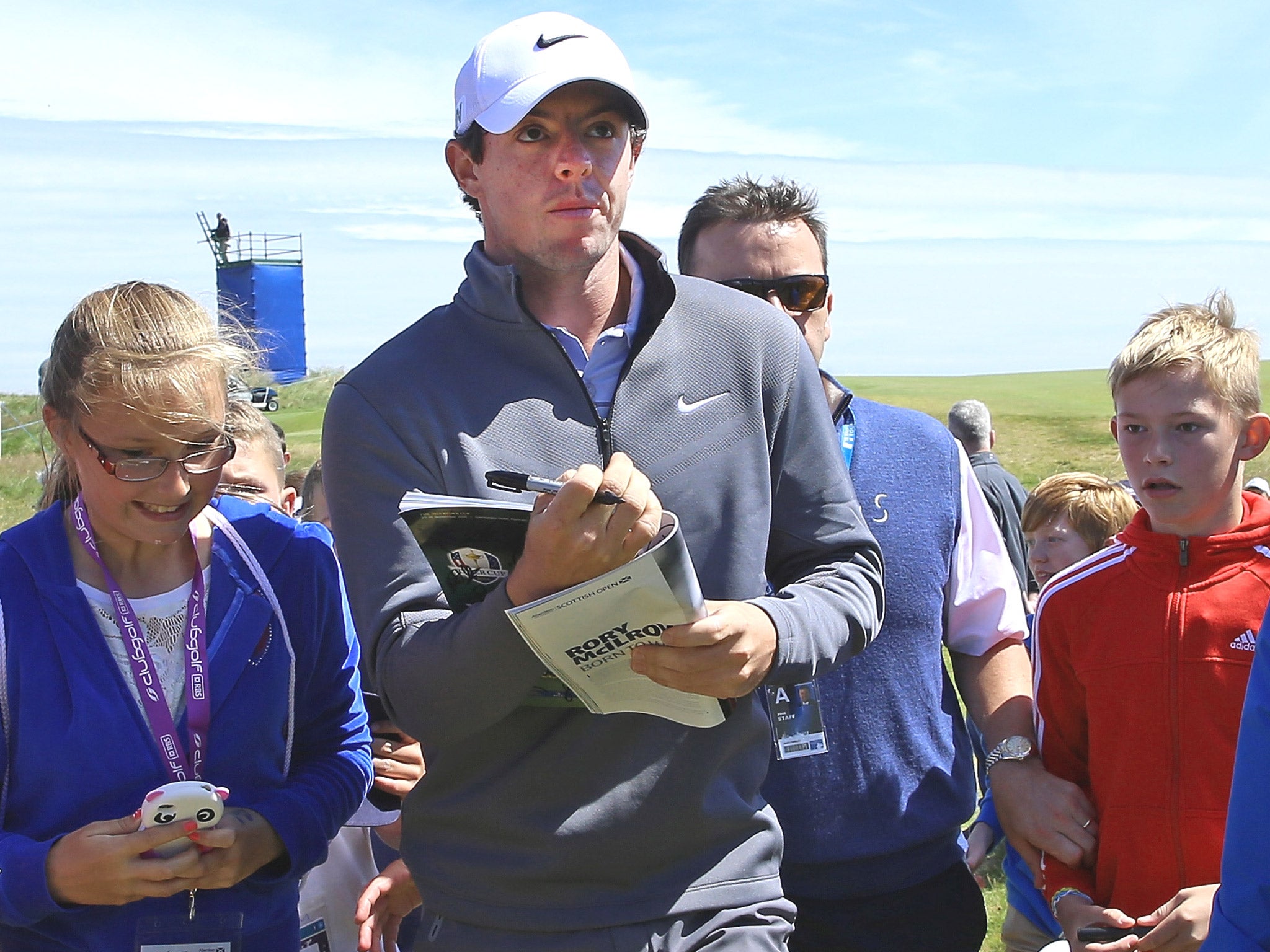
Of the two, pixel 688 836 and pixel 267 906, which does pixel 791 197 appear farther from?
pixel 267 906

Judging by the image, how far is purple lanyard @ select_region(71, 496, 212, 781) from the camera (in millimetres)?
2654

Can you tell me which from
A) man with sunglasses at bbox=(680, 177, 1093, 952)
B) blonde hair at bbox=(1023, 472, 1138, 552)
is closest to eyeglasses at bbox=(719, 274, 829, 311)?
man with sunglasses at bbox=(680, 177, 1093, 952)

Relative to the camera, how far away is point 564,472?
7.07 ft

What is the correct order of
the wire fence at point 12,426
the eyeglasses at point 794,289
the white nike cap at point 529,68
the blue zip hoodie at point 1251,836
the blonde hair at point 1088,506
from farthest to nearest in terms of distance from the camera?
the wire fence at point 12,426 → the blonde hair at point 1088,506 → the eyeglasses at point 794,289 → the white nike cap at point 529,68 → the blue zip hoodie at point 1251,836

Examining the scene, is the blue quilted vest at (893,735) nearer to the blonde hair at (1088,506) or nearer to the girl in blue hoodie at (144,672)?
the girl in blue hoodie at (144,672)

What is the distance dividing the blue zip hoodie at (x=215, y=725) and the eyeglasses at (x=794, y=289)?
1359 mm

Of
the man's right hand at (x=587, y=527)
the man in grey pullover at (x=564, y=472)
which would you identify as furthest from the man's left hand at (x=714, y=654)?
the man's right hand at (x=587, y=527)

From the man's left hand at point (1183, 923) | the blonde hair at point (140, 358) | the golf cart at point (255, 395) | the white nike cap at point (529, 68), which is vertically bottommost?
the man's left hand at point (1183, 923)

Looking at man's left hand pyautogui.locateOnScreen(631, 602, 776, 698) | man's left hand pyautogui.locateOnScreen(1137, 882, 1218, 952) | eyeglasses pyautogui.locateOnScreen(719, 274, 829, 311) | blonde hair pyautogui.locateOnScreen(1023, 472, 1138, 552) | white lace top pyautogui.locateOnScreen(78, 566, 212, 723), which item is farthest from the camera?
blonde hair pyautogui.locateOnScreen(1023, 472, 1138, 552)

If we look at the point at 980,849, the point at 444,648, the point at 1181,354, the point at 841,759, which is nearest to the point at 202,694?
the point at 444,648

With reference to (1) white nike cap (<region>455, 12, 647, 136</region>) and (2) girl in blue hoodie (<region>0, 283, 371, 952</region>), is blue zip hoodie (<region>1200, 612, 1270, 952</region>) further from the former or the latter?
(2) girl in blue hoodie (<region>0, 283, 371, 952</region>)

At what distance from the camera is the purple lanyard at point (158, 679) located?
265cm

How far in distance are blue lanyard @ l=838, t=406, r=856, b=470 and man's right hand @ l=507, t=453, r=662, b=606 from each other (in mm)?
1338

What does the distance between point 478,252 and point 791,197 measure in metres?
1.35
